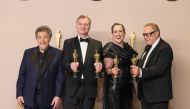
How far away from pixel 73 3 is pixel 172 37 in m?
1.25

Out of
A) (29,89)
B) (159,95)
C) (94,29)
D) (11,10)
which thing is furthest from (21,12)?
(159,95)

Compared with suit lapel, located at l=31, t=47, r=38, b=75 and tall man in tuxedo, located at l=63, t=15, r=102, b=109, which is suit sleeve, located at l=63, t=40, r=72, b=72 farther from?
suit lapel, located at l=31, t=47, r=38, b=75

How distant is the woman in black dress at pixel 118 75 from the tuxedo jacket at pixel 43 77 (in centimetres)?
47

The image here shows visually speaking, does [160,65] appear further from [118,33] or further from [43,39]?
[43,39]

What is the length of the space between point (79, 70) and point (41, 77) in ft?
1.27

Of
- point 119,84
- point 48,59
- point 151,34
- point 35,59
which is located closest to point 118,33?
point 151,34

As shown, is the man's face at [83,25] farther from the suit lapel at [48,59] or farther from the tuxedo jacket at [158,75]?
the tuxedo jacket at [158,75]

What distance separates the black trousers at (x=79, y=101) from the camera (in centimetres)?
338

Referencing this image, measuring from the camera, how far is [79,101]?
3416 mm

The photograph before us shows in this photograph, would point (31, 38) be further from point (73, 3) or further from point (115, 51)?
point (115, 51)

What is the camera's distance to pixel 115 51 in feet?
11.2

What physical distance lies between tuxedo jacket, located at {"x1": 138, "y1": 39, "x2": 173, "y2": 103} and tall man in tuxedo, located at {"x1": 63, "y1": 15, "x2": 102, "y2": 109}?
48 cm

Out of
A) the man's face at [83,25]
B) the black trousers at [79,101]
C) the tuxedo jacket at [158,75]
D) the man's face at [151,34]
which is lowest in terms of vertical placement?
the black trousers at [79,101]

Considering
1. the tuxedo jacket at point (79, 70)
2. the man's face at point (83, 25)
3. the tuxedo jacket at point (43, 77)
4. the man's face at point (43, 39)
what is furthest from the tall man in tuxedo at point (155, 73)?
the man's face at point (43, 39)
